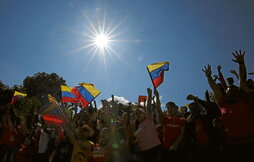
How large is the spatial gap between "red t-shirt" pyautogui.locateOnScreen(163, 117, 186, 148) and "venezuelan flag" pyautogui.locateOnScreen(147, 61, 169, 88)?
2.20 meters

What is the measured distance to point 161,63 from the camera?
22.6 feet

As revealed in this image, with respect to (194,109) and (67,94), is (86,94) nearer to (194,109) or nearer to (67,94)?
(67,94)

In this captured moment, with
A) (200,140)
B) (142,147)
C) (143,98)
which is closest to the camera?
(200,140)

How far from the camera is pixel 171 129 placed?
13.2 feet

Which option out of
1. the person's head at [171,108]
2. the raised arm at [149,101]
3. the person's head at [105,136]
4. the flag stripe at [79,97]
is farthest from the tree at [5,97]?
the person's head at [171,108]

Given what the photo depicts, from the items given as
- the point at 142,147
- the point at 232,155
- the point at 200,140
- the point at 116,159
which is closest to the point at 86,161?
the point at 116,159

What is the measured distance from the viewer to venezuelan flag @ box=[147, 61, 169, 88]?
6.25 metres

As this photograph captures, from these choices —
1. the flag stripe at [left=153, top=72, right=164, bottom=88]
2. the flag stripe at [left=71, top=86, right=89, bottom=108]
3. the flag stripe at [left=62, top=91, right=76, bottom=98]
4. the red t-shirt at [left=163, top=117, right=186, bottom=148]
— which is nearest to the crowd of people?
the red t-shirt at [left=163, top=117, right=186, bottom=148]

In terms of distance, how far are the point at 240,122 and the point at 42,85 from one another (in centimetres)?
3294

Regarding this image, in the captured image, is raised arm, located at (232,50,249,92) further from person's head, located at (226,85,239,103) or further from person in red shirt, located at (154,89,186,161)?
person in red shirt, located at (154,89,186,161)

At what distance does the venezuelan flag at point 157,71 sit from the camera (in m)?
6.25

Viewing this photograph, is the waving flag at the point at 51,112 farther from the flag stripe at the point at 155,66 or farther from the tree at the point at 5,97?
the tree at the point at 5,97

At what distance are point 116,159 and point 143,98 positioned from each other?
180 inches

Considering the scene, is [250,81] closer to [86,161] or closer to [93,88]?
[86,161]
